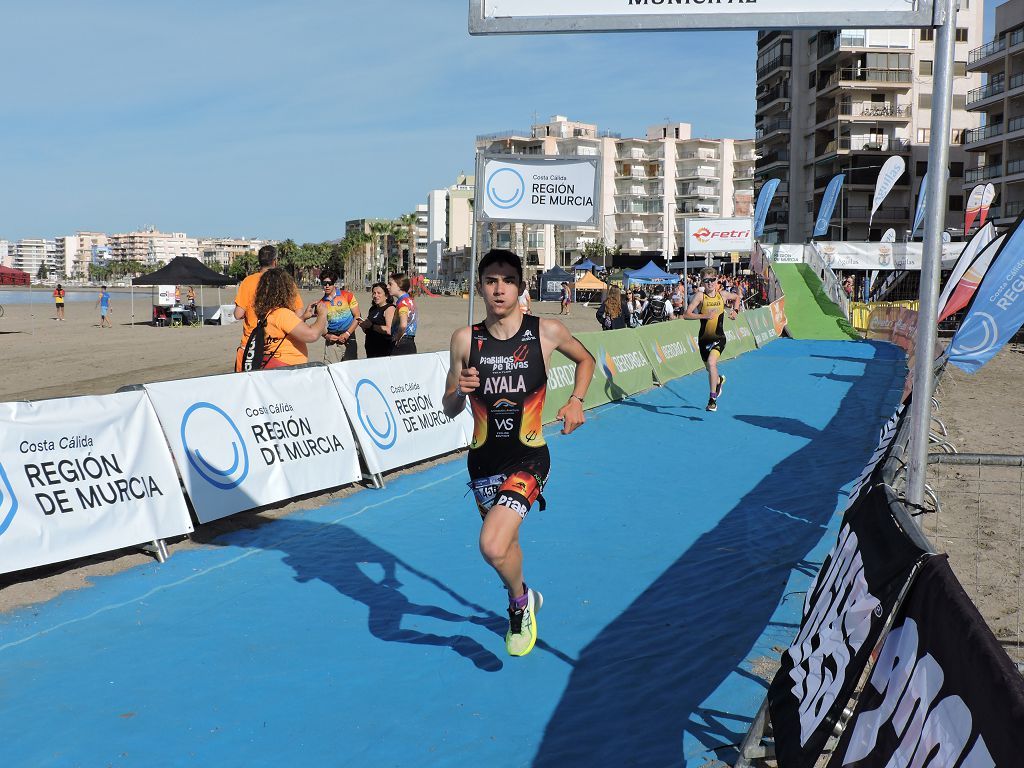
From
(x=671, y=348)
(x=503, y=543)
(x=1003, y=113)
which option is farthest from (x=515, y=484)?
(x=1003, y=113)

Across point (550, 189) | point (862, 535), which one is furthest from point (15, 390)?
point (862, 535)

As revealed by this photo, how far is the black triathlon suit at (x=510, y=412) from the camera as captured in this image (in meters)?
4.62

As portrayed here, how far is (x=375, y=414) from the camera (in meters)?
9.29

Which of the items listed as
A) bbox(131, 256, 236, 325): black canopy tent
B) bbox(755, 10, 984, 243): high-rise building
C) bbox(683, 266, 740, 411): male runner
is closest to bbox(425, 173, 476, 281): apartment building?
bbox(755, 10, 984, 243): high-rise building

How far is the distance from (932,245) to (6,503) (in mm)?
5541

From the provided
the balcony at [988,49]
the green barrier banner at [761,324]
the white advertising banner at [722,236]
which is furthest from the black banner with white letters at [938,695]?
the balcony at [988,49]

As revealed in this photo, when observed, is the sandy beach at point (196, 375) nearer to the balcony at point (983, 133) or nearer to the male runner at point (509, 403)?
the male runner at point (509, 403)

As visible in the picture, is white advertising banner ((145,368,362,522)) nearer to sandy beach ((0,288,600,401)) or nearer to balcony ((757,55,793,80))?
sandy beach ((0,288,600,401))

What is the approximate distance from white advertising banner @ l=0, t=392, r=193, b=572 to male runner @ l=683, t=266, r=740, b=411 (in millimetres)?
8180

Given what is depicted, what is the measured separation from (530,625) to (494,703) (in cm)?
58

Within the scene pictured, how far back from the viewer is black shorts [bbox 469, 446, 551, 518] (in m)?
4.58

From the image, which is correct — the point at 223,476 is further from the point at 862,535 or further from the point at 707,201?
the point at 707,201

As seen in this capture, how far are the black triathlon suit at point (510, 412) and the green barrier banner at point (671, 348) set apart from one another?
1229 cm

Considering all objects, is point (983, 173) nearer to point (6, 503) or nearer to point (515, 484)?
point (515, 484)
